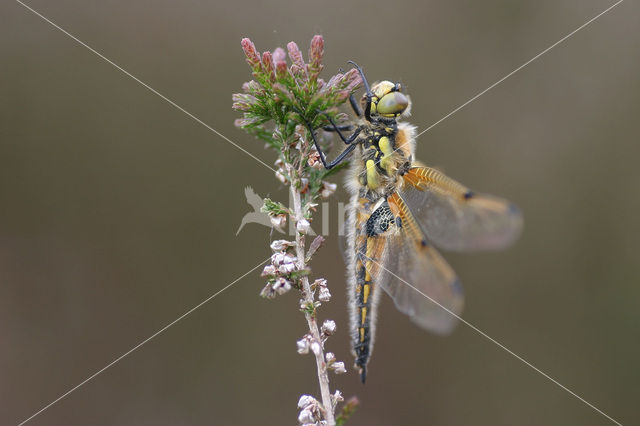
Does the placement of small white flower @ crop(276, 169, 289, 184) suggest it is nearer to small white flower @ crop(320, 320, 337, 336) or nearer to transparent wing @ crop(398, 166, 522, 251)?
small white flower @ crop(320, 320, 337, 336)

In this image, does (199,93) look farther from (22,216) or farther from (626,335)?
(626,335)

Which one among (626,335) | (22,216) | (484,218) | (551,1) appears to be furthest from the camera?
(551,1)

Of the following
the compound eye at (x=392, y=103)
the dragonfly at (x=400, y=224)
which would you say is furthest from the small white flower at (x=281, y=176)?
the compound eye at (x=392, y=103)

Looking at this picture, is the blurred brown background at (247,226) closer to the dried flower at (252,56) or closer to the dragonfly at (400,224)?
the dragonfly at (400,224)

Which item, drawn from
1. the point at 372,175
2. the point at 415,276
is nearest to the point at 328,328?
the point at 415,276

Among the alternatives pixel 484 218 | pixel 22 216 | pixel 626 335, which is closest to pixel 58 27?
pixel 22 216

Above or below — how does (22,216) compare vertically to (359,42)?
below
